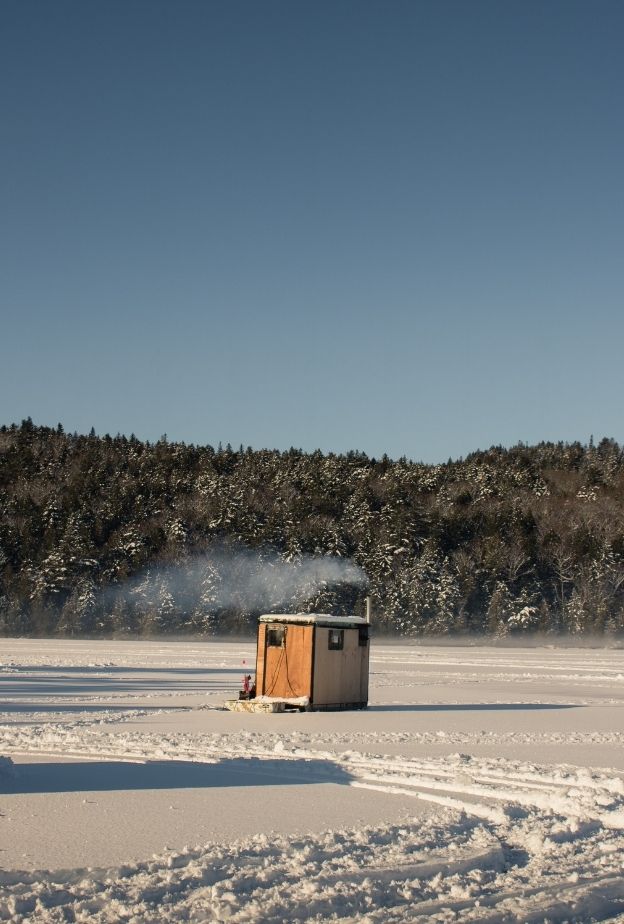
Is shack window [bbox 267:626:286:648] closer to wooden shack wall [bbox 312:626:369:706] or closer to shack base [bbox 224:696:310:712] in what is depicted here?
wooden shack wall [bbox 312:626:369:706]

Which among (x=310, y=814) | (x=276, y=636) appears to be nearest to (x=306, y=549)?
(x=276, y=636)

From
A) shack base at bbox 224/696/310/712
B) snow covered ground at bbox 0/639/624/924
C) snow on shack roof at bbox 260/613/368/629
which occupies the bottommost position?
shack base at bbox 224/696/310/712

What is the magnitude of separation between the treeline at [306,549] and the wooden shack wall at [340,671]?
4585 centimetres

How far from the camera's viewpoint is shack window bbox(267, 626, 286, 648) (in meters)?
22.9

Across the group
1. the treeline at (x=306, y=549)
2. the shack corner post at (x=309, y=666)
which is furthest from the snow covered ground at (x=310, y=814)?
the treeline at (x=306, y=549)

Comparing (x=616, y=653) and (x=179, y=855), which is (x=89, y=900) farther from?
(x=616, y=653)

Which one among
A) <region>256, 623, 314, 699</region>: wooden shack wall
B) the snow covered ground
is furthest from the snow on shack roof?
the snow covered ground

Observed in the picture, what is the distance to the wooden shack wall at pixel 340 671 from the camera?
22.4m

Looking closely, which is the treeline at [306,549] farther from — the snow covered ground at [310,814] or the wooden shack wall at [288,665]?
the snow covered ground at [310,814]

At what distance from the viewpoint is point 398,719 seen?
2072 centimetres

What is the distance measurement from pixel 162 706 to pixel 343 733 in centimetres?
630

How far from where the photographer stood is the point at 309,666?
22.2 metres

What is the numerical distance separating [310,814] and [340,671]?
1222 centimetres

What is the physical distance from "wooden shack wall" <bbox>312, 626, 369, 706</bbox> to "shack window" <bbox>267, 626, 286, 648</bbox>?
38.2 inches
